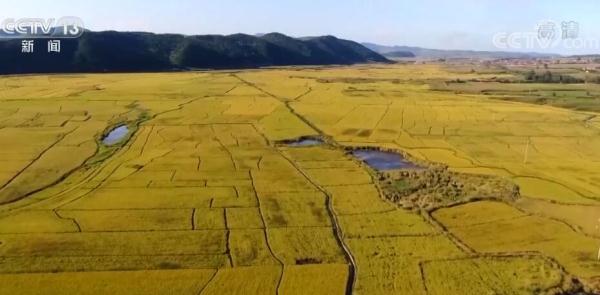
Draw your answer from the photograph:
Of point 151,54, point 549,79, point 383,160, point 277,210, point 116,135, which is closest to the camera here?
point 277,210

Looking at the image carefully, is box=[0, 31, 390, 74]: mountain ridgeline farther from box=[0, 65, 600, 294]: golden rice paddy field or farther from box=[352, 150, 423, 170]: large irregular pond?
box=[352, 150, 423, 170]: large irregular pond

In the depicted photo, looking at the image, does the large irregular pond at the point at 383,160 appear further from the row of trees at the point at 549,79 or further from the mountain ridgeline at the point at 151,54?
the mountain ridgeline at the point at 151,54

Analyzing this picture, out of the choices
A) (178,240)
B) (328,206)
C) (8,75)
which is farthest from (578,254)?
(8,75)

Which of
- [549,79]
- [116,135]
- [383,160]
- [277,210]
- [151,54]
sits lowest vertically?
[277,210]

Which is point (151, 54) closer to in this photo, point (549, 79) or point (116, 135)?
point (549, 79)

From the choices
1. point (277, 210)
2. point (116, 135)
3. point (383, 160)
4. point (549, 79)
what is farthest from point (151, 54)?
point (277, 210)

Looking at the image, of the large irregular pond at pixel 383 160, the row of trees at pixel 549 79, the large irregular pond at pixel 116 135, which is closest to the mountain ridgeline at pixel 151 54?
the row of trees at pixel 549 79

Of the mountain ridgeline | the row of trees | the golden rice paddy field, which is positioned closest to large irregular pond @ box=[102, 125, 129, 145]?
the golden rice paddy field

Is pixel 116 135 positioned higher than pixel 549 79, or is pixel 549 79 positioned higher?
pixel 549 79
